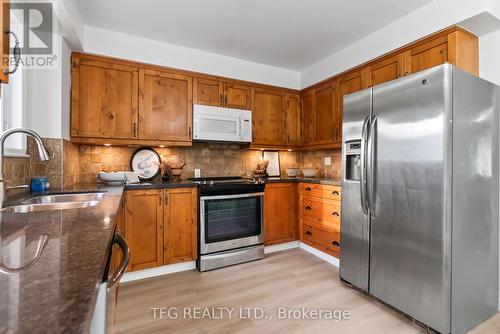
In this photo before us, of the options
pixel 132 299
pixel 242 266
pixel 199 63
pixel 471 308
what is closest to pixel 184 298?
pixel 132 299

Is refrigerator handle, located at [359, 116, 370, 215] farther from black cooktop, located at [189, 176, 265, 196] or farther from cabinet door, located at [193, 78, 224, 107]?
cabinet door, located at [193, 78, 224, 107]

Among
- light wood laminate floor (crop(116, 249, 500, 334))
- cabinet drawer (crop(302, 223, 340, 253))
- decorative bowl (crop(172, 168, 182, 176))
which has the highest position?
decorative bowl (crop(172, 168, 182, 176))

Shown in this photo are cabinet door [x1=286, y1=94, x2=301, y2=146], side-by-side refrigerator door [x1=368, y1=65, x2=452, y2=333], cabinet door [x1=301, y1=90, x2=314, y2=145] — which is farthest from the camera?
cabinet door [x1=286, y1=94, x2=301, y2=146]

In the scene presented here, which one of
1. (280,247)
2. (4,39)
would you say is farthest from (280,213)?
(4,39)

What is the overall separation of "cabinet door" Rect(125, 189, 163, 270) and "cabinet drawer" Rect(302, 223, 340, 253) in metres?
1.82

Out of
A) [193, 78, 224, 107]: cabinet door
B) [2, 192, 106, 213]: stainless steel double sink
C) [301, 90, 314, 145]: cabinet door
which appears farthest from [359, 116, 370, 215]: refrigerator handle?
[2, 192, 106, 213]: stainless steel double sink

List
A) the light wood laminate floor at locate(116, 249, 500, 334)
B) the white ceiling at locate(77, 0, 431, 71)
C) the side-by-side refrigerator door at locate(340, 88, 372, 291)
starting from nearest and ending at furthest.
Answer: the light wood laminate floor at locate(116, 249, 500, 334) < the side-by-side refrigerator door at locate(340, 88, 372, 291) < the white ceiling at locate(77, 0, 431, 71)

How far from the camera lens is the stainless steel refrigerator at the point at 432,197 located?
5.49 ft

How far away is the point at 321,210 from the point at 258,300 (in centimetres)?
136

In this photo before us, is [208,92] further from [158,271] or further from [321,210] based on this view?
[158,271]

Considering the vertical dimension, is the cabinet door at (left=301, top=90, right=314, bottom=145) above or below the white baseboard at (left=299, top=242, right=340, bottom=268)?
above

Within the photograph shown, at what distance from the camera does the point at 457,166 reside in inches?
67.3

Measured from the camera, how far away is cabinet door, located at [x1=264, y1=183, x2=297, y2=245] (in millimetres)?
3271

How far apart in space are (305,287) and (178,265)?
1359 mm
